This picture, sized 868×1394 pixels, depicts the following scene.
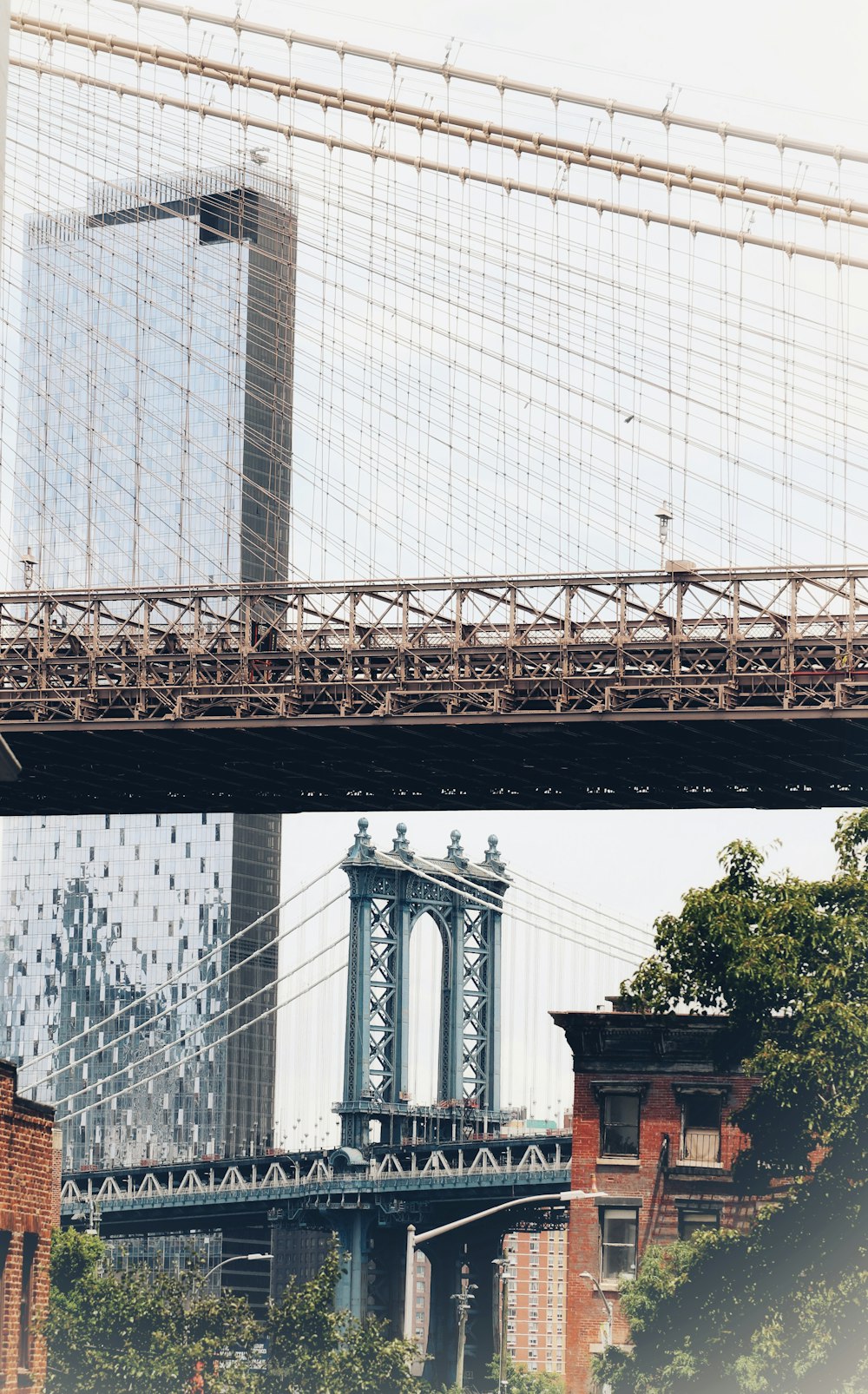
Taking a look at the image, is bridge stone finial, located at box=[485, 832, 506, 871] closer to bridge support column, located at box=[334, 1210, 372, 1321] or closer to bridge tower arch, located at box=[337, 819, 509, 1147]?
bridge tower arch, located at box=[337, 819, 509, 1147]

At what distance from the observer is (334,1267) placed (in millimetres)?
90250

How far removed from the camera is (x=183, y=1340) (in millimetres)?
85625

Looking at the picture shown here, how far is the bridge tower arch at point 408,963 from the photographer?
6486 inches

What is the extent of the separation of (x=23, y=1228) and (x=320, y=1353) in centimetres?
6126

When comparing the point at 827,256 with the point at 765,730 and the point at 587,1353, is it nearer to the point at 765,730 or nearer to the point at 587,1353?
the point at 765,730

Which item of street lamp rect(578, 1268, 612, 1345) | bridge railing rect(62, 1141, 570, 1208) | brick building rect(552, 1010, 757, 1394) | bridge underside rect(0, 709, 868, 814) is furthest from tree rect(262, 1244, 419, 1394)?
bridge railing rect(62, 1141, 570, 1208)

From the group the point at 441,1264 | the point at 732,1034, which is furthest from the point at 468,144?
the point at 441,1264

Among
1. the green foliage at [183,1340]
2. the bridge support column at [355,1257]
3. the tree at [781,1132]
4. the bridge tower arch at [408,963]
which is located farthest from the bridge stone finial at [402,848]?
the tree at [781,1132]

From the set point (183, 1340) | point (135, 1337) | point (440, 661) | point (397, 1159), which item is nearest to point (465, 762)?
point (440, 661)

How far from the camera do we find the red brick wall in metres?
66.7

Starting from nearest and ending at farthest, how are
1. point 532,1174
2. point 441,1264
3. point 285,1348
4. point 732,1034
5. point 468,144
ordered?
point 732,1034 < point 468,144 < point 285,1348 < point 532,1174 < point 441,1264

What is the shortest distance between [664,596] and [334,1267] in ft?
132

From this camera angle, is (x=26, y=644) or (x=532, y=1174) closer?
(x=26, y=644)

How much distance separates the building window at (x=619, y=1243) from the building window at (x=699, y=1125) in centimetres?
233
